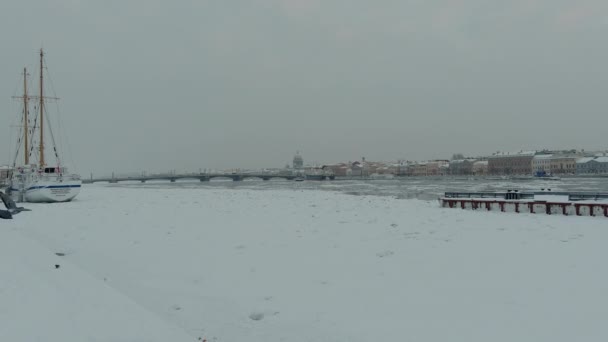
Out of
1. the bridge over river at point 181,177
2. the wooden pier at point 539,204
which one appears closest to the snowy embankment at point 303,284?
the wooden pier at point 539,204

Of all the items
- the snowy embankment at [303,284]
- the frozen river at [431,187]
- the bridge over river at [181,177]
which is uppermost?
the bridge over river at [181,177]

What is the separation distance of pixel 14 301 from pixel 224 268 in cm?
617

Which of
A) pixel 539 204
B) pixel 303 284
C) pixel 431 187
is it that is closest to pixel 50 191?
pixel 303 284

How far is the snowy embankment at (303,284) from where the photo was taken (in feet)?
21.8

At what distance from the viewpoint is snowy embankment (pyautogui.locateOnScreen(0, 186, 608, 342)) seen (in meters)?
6.65

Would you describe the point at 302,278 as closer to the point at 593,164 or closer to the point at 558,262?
the point at 558,262

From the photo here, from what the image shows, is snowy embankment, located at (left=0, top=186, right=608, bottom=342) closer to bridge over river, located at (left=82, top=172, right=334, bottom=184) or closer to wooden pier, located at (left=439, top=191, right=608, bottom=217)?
wooden pier, located at (left=439, top=191, right=608, bottom=217)

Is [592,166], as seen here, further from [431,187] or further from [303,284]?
[303,284]

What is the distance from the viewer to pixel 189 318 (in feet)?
27.1

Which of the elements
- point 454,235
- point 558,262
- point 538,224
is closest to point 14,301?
point 558,262

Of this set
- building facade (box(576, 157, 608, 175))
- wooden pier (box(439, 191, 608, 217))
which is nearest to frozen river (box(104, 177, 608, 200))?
wooden pier (box(439, 191, 608, 217))

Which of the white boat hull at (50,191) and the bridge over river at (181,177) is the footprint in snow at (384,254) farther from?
the bridge over river at (181,177)

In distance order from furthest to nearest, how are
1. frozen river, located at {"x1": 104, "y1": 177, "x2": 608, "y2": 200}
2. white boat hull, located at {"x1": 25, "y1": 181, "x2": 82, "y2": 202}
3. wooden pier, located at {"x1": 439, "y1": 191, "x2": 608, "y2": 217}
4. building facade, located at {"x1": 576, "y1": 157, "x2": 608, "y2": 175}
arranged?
building facade, located at {"x1": 576, "y1": 157, "x2": 608, "y2": 175} → frozen river, located at {"x1": 104, "y1": 177, "x2": 608, "y2": 200} → white boat hull, located at {"x1": 25, "y1": 181, "x2": 82, "y2": 202} → wooden pier, located at {"x1": 439, "y1": 191, "x2": 608, "y2": 217}

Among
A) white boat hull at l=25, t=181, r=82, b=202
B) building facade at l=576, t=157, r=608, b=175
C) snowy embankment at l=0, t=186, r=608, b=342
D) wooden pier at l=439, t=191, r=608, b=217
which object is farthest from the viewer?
building facade at l=576, t=157, r=608, b=175
